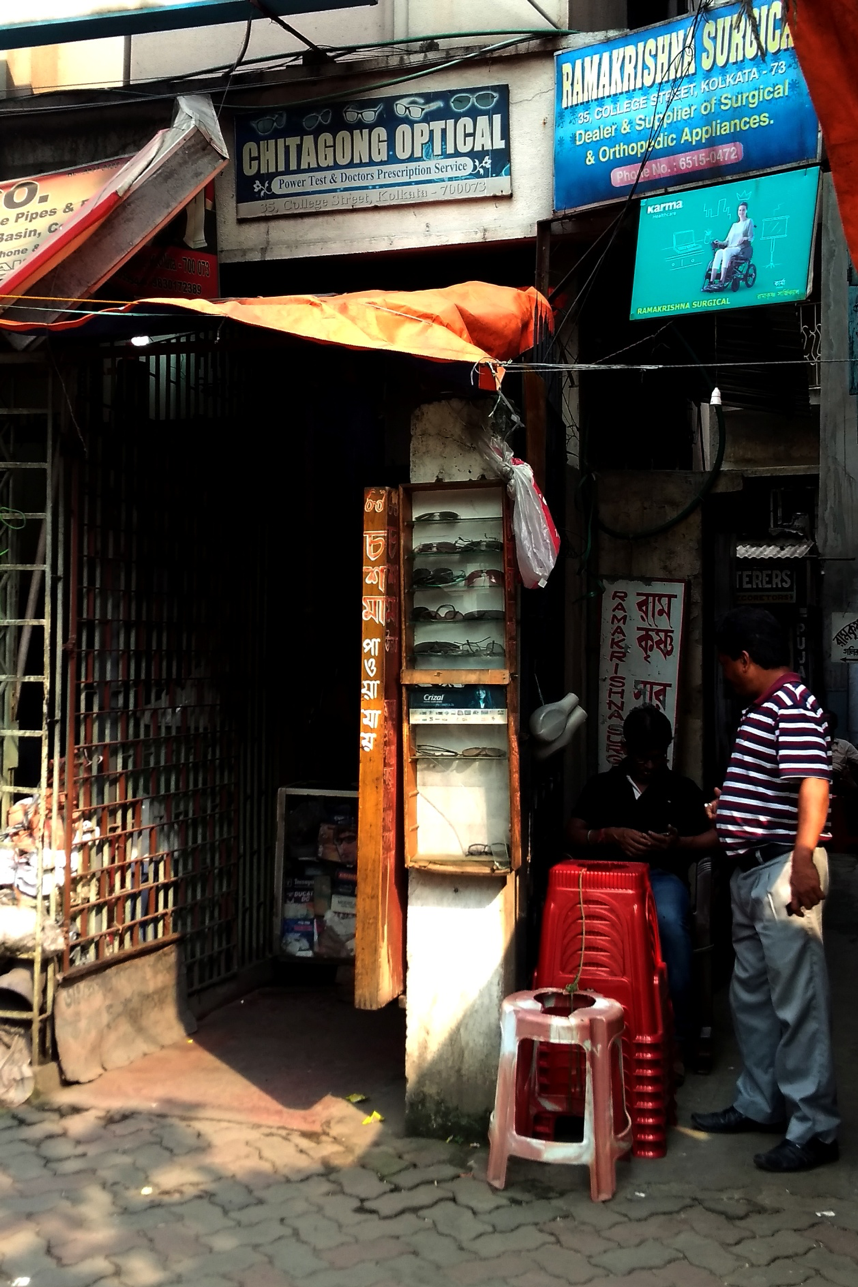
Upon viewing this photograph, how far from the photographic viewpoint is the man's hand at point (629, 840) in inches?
194

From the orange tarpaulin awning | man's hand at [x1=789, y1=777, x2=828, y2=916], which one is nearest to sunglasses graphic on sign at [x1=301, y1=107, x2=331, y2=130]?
the orange tarpaulin awning

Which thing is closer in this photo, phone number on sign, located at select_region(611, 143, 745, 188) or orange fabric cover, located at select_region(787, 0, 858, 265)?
orange fabric cover, located at select_region(787, 0, 858, 265)

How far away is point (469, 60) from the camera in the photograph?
18.7 ft

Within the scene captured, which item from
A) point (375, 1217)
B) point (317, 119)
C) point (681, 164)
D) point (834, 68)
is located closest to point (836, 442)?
point (681, 164)

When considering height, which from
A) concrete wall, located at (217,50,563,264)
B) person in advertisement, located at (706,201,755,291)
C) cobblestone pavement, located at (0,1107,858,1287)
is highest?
concrete wall, located at (217,50,563,264)

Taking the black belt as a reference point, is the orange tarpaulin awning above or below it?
above

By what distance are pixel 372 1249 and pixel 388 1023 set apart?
2241 mm

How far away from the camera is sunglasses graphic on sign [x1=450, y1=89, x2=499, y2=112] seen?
5.75 metres

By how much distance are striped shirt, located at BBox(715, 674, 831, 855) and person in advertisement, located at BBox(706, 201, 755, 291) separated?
191 centimetres

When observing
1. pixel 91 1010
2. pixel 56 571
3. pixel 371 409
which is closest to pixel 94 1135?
pixel 91 1010

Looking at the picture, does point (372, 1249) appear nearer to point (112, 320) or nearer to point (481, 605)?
point (481, 605)

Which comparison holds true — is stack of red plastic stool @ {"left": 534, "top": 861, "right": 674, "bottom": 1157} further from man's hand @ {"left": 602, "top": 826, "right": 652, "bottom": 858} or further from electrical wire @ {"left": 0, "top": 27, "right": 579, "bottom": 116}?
electrical wire @ {"left": 0, "top": 27, "right": 579, "bottom": 116}

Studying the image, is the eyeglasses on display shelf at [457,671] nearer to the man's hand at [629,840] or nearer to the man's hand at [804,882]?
the man's hand at [629,840]

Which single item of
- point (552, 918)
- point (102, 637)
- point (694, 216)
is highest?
point (694, 216)
